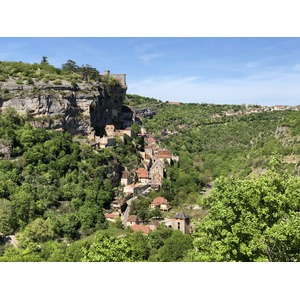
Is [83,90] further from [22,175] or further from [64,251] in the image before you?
[64,251]

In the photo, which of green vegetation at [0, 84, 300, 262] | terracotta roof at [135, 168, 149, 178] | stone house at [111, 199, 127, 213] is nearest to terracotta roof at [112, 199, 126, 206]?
stone house at [111, 199, 127, 213]

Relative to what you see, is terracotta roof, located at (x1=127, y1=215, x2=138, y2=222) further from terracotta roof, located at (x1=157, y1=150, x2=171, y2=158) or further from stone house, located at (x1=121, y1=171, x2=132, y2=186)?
terracotta roof, located at (x1=157, y1=150, x2=171, y2=158)

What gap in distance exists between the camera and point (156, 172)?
41906 millimetres

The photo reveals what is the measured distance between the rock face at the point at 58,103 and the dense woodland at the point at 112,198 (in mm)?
1660

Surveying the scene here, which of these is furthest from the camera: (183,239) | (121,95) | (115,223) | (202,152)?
(202,152)

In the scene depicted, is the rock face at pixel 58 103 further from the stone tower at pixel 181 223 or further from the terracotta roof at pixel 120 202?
the stone tower at pixel 181 223

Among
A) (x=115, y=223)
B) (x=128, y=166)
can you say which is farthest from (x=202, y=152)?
(x=115, y=223)

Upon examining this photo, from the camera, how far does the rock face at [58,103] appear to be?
3606 centimetres

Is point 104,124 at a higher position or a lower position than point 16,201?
higher

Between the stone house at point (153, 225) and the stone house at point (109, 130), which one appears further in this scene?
the stone house at point (109, 130)

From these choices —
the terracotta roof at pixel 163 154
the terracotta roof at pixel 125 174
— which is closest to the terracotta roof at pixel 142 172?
the terracotta roof at pixel 125 174

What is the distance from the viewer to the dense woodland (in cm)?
862

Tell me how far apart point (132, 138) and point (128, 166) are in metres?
7.68

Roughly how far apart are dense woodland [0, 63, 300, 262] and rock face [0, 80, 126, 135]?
166 cm
